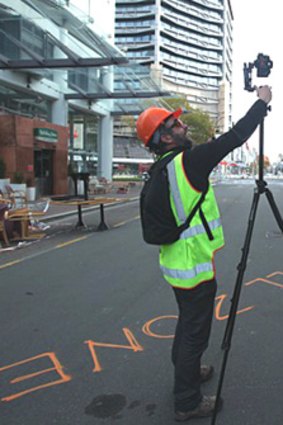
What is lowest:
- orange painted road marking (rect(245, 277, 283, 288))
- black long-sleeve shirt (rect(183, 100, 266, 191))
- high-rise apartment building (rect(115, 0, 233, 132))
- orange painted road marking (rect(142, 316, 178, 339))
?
orange painted road marking (rect(142, 316, 178, 339))

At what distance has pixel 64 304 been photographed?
17.4 ft

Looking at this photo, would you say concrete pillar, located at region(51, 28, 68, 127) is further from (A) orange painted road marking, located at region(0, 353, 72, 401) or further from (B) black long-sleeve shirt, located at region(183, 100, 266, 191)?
(B) black long-sleeve shirt, located at region(183, 100, 266, 191)

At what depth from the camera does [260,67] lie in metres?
3.00

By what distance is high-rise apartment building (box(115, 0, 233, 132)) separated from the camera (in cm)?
10494

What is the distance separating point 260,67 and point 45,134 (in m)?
19.0

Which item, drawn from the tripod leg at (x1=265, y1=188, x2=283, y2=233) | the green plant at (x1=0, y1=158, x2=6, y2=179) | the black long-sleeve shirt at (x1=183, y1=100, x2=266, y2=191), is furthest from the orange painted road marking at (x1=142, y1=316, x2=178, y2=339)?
the green plant at (x1=0, y1=158, x2=6, y2=179)

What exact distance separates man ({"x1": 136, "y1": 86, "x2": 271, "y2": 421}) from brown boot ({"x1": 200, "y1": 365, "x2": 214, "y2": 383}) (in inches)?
12.3

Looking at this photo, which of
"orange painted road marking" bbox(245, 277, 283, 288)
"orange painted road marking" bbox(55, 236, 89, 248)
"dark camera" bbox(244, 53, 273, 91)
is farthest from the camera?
"orange painted road marking" bbox(55, 236, 89, 248)

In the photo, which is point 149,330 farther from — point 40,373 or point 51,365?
point 40,373

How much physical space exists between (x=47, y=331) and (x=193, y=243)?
7.59 feet

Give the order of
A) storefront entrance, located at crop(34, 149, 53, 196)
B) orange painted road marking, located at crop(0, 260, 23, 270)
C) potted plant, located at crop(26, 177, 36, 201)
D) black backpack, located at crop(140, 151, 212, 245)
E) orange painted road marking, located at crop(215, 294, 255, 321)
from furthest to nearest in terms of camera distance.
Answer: storefront entrance, located at crop(34, 149, 53, 196)
potted plant, located at crop(26, 177, 36, 201)
orange painted road marking, located at crop(0, 260, 23, 270)
orange painted road marking, located at crop(215, 294, 255, 321)
black backpack, located at crop(140, 151, 212, 245)

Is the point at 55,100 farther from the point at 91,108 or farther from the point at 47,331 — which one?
the point at 47,331

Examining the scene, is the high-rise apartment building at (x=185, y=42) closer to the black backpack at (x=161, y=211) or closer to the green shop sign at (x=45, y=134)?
the green shop sign at (x=45, y=134)

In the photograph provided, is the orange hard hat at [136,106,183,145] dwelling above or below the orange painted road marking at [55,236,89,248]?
above
